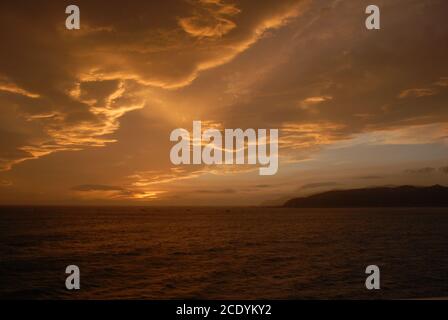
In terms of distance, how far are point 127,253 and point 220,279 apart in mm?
16093

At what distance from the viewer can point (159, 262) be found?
29.7 meters

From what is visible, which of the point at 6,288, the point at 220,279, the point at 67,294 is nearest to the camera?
the point at 67,294
